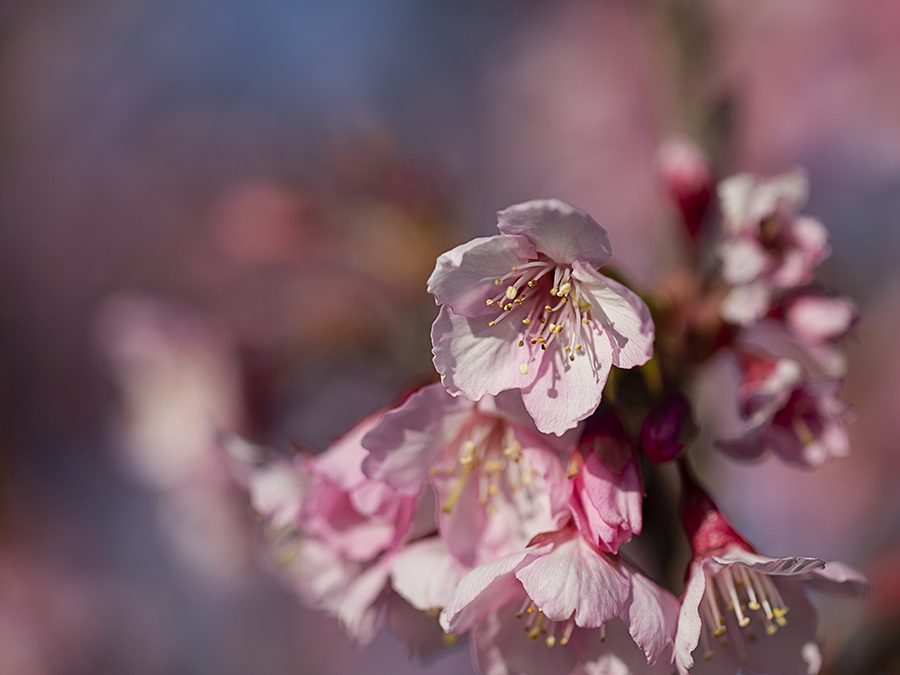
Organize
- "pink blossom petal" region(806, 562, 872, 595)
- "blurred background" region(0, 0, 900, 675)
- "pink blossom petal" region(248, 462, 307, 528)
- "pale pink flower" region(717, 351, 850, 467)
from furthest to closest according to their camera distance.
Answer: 1. "blurred background" region(0, 0, 900, 675)
2. "pink blossom petal" region(248, 462, 307, 528)
3. "pale pink flower" region(717, 351, 850, 467)
4. "pink blossom petal" region(806, 562, 872, 595)

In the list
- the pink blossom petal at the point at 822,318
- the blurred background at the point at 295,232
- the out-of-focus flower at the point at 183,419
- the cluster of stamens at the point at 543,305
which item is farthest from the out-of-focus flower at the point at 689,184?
the out-of-focus flower at the point at 183,419

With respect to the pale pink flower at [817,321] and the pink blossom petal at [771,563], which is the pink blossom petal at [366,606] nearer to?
the pink blossom petal at [771,563]

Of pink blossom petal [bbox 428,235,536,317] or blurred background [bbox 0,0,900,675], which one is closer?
pink blossom petal [bbox 428,235,536,317]

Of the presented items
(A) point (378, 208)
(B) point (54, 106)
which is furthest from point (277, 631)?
(B) point (54, 106)

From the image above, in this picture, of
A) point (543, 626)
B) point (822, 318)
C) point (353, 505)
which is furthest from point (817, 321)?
point (353, 505)

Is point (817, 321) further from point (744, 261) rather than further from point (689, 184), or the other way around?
point (689, 184)

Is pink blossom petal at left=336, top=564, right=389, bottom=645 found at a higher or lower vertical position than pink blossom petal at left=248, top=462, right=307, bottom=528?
lower

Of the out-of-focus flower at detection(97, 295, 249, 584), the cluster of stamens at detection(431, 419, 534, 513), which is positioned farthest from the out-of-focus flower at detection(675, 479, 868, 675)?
the out-of-focus flower at detection(97, 295, 249, 584)

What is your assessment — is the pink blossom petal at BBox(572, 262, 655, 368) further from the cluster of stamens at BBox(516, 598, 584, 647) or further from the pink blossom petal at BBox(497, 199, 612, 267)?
the cluster of stamens at BBox(516, 598, 584, 647)
